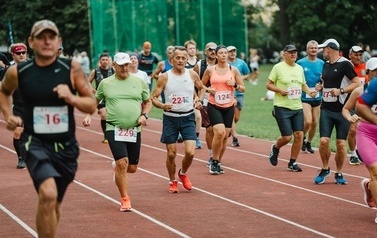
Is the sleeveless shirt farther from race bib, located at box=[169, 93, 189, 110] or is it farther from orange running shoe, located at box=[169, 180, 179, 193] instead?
orange running shoe, located at box=[169, 180, 179, 193]

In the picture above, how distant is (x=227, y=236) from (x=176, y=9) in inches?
1551

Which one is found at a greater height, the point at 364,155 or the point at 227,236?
the point at 364,155

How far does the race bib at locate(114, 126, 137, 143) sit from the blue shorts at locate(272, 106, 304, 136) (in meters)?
4.57

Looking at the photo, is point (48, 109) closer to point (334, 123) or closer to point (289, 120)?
point (334, 123)

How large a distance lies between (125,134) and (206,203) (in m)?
1.54

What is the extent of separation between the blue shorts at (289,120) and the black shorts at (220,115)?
0.81 metres

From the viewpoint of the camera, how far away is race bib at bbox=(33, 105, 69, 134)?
27.9 ft

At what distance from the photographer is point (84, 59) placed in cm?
5338

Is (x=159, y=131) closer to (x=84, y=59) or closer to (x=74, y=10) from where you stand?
(x=84, y=59)

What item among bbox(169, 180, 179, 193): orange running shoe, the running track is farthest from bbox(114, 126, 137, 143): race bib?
bbox(169, 180, 179, 193): orange running shoe

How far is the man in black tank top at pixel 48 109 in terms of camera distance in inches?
328

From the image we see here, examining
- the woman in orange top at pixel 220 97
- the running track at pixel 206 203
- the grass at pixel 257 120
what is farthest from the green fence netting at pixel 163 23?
the woman in orange top at pixel 220 97

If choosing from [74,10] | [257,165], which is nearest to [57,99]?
[257,165]

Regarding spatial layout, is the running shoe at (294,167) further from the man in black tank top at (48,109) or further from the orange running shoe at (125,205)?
the man in black tank top at (48,109)
